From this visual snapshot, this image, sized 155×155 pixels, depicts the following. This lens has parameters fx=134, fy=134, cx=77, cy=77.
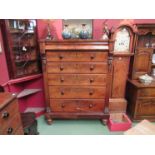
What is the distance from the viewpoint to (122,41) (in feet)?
7.64

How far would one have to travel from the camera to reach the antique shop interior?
1916 mm

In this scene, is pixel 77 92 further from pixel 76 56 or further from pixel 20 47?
pixel 20 47

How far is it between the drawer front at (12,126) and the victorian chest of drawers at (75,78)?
0.86 meters

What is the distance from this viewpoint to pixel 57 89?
83.2 inches

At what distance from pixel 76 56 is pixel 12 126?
1.20 meters

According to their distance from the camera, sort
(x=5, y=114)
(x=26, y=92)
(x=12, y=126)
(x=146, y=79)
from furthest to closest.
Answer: (x=26, y=92) → (x=146, y=79) → (x=12, y=126) → (x=5, y=114)

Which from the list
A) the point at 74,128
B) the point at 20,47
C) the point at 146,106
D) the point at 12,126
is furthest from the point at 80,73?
the point at 146,106

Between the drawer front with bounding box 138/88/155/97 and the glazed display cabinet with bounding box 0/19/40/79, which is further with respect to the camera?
the drawer front with bounding box 138/88/155/97

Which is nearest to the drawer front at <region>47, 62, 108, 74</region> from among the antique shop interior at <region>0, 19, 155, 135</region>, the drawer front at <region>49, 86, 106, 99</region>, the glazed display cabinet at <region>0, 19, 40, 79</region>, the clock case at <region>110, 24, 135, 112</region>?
the antique shop interior at <region>0, 19, 155, 135</region>

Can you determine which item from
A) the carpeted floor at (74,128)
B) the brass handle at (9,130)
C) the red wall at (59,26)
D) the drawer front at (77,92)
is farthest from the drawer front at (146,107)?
the brass handle at (9,130)

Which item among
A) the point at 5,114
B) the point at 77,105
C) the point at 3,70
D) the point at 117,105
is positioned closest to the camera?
the point at 5,114

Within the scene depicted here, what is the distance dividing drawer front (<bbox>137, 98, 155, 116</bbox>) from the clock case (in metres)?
0.28

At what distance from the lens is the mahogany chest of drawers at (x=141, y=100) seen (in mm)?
2199

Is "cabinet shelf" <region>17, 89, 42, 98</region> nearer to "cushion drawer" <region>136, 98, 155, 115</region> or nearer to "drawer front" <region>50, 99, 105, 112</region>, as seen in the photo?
"drawer front" <region>50, 99, 105, 112</region>
